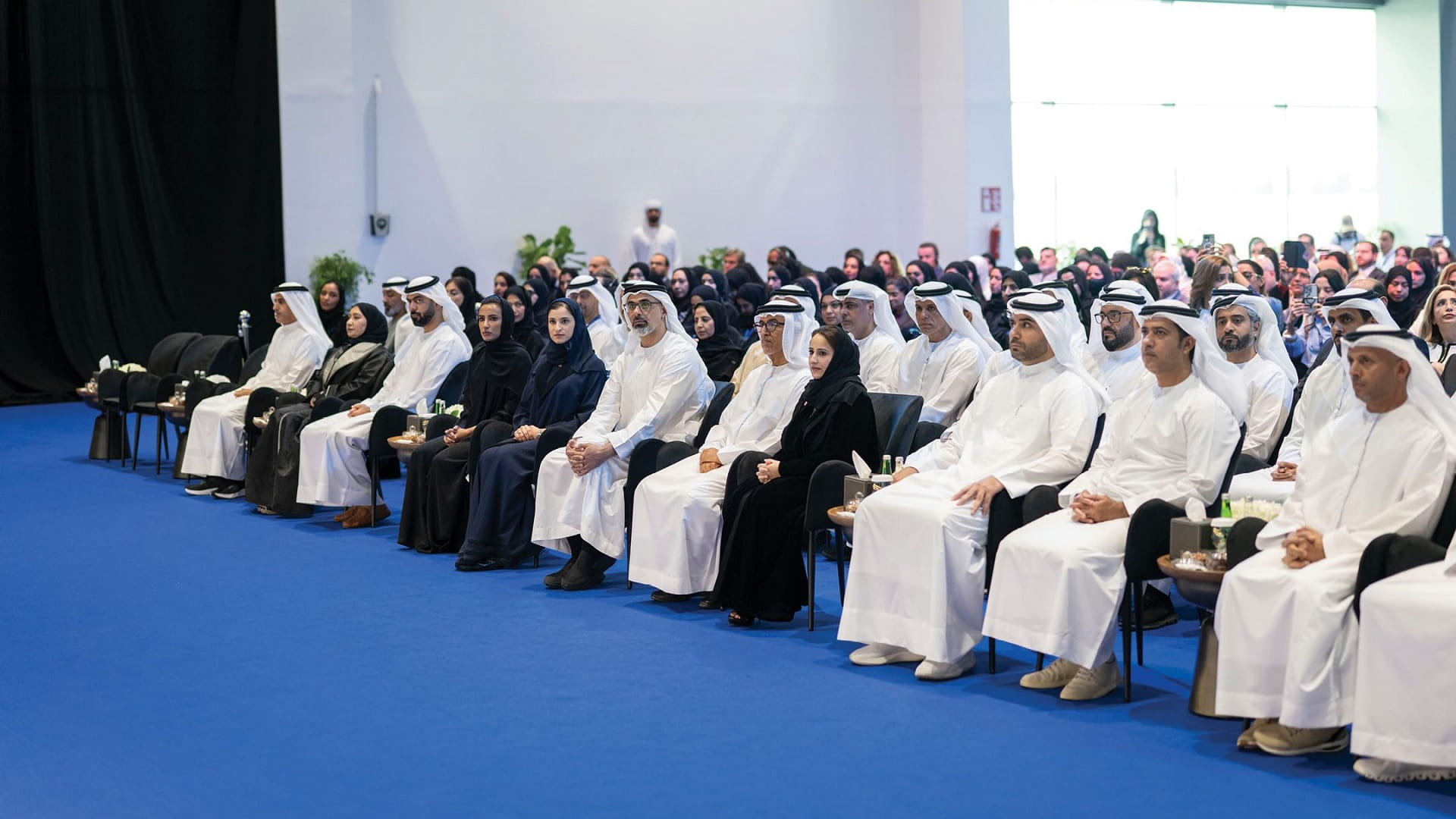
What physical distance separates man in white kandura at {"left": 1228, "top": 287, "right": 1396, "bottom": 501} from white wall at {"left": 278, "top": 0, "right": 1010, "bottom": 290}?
12.7 m

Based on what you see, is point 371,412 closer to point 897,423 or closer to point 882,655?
point 897,423

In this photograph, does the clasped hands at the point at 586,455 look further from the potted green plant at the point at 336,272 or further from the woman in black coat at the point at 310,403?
the potted green plant at the point at 336,272

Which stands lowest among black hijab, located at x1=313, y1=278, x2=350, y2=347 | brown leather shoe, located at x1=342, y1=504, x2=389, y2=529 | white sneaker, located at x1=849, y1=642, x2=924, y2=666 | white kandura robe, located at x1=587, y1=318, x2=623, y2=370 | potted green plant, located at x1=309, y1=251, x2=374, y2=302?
white sneaker, located at x1=849, y1=642, x2=924, y2=666

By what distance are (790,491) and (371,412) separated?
12.5 feet

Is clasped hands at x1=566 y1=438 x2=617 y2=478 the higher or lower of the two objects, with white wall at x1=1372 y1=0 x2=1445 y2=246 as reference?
lower

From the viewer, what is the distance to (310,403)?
9.99 metres

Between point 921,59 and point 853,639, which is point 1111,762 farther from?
point 921,59

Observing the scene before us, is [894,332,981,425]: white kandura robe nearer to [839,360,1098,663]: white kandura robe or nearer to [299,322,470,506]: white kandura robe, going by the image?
[839,360,1098,663]: white kandura robe

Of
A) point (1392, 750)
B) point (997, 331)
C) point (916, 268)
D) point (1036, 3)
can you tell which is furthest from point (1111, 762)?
point (1036, 3)

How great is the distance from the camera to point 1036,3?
22219mm

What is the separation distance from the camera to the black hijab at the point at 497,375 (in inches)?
333

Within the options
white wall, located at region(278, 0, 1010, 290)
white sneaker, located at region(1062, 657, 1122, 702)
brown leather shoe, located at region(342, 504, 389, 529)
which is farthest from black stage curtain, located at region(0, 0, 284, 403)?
white sneaker, located at region(1062, 657, 1122, 702)

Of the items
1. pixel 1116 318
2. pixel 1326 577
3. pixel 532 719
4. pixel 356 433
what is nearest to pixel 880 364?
pixel 1116 318

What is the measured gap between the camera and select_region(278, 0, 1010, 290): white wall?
17266mm
